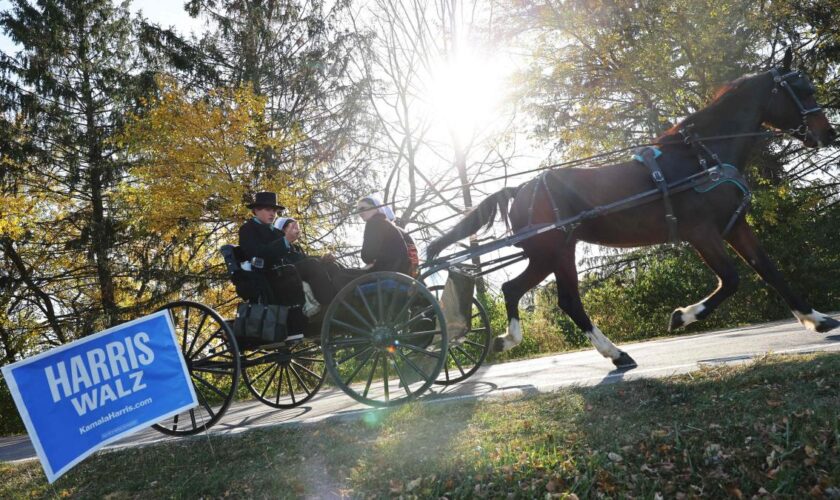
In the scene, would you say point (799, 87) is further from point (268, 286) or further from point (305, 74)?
point (305, 74)

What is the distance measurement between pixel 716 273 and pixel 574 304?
4.20ft

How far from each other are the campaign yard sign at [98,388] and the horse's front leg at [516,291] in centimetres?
294

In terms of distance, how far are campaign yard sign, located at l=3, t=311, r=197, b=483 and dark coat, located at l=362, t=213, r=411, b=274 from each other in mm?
1983

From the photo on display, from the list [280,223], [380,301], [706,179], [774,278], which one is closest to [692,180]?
[706,179]

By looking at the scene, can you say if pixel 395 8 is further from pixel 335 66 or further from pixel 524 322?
pixel 524 322

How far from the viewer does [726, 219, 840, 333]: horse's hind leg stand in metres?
5.21

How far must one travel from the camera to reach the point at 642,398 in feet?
13.6

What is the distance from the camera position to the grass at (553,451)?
9.79 ft

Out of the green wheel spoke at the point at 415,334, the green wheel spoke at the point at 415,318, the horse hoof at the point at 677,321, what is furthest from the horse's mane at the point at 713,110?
the green wheel spoke at the point at 415,334

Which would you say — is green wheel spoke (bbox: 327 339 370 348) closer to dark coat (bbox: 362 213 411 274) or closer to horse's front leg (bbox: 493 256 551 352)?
dark coat (bbox: 362 213 411 274)

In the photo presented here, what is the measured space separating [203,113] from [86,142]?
6815 millimetres

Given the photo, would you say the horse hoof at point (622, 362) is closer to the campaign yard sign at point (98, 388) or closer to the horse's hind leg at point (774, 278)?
the horse's hind leg at point (774, 278)

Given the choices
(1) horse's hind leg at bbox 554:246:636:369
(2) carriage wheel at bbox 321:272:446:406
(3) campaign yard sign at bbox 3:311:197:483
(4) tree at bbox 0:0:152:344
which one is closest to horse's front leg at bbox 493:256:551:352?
(1) horse's hind leg at bbox 554:246:636:369

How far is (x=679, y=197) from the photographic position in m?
5.56
